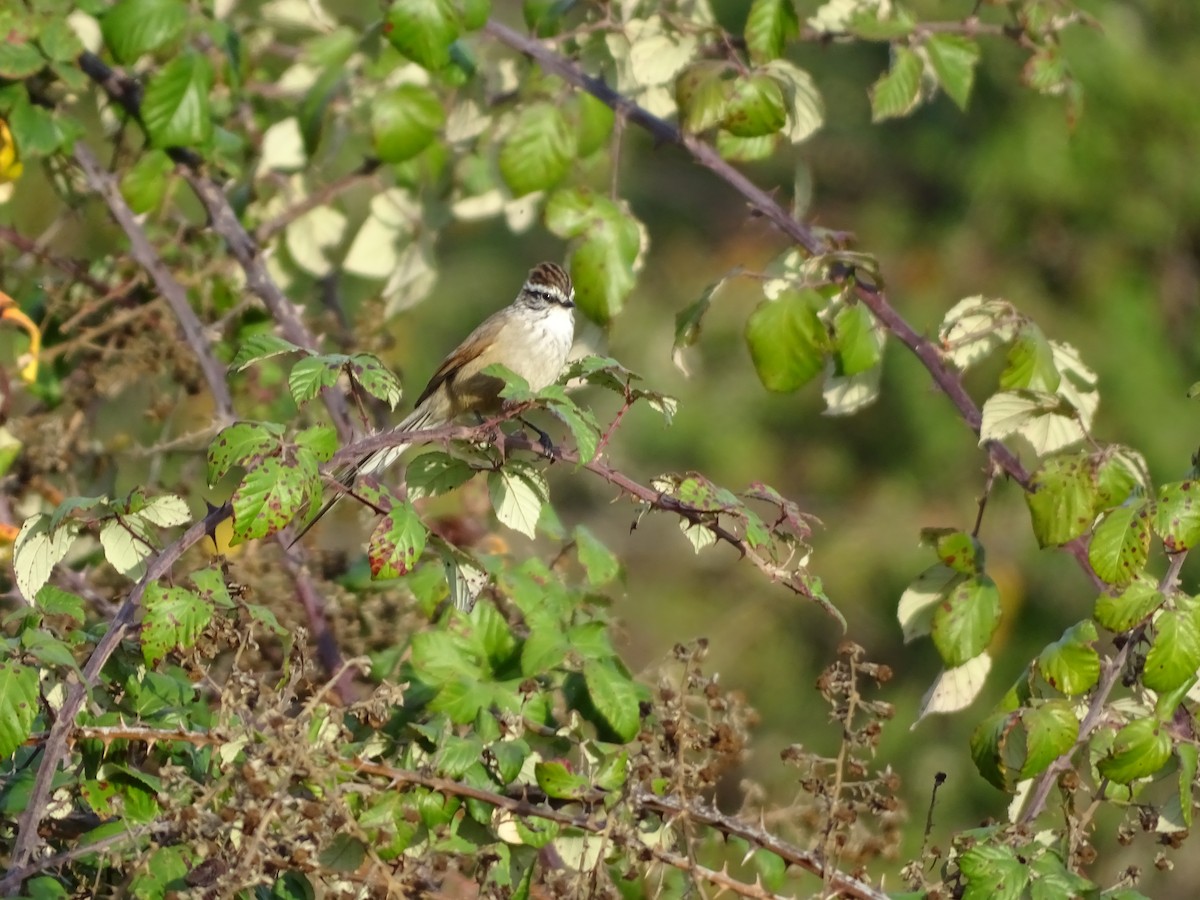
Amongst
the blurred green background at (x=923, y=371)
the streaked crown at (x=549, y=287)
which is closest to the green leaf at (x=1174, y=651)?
the streaked crown at (x=549, y=287)

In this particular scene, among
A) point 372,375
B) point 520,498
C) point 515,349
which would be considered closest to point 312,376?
point 372,375

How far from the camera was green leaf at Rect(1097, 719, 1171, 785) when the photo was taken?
2170 millimetres

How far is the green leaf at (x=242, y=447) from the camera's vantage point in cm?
198

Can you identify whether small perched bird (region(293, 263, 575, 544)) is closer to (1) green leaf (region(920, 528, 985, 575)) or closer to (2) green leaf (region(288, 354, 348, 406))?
(1) green leaf (region(920, 528, 985, 575))

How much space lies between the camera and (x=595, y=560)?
113 inches

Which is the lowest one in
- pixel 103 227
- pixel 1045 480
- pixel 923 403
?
pixel 923 403

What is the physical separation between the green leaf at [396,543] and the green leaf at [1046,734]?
0.94 m

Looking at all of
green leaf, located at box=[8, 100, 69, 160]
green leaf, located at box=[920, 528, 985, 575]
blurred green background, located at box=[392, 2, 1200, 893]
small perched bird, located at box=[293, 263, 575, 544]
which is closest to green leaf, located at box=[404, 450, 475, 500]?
green leaf, located at box=[920, 528, 985, 575]

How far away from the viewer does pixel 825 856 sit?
2.08 m

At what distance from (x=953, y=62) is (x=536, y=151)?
893mm

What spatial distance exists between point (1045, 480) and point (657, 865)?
34.9 inches

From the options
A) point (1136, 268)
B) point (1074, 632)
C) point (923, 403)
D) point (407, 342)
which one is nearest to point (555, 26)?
point (1074, 632)

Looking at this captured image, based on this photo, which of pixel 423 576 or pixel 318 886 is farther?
pixel 423 576

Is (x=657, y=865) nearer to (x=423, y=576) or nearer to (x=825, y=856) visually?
(x=825, y=856)
